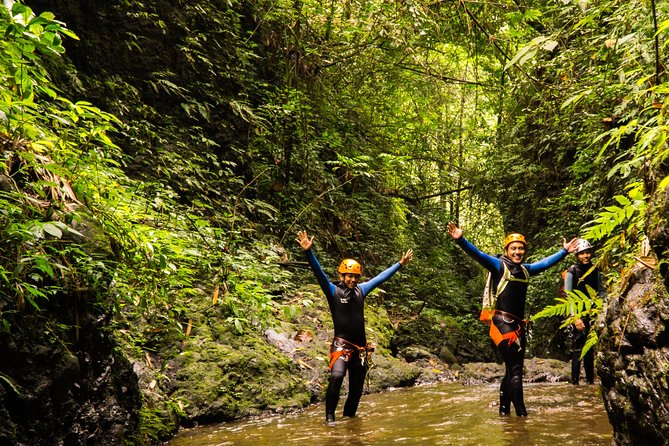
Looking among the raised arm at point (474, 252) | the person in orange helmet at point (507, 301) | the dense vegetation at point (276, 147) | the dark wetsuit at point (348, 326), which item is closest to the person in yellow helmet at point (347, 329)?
the dark wetsuit at point (348, 326)

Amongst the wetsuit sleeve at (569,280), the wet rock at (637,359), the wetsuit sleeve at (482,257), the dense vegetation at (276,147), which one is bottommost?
the wet rock at (637,359)

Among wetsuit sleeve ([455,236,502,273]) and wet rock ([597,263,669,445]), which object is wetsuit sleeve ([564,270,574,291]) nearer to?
wetsuit sleeve ([455,236,502,273])

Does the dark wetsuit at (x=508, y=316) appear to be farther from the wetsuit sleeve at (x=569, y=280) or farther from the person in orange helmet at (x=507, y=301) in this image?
the wetsuit sleeve at (x=569, y=280)

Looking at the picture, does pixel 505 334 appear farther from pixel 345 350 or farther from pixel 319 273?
pixel 319 273

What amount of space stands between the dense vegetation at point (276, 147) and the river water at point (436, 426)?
4.77 feet

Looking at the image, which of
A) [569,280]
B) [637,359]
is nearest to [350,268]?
[569,280]

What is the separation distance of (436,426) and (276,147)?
9.69m

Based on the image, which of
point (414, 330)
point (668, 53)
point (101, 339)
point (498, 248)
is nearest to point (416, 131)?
point (414, 330)

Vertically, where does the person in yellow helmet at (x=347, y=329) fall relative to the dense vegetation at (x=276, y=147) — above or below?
below

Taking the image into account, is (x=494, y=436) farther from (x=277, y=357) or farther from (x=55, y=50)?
(x=55, y=50)

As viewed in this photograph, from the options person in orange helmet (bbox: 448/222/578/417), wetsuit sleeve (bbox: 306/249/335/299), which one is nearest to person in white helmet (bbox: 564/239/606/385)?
person in orange helmet (bbox: 448/222/578/417)

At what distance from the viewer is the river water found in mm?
5715

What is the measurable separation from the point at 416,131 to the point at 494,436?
14765mm

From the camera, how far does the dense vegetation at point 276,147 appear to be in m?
4.58
